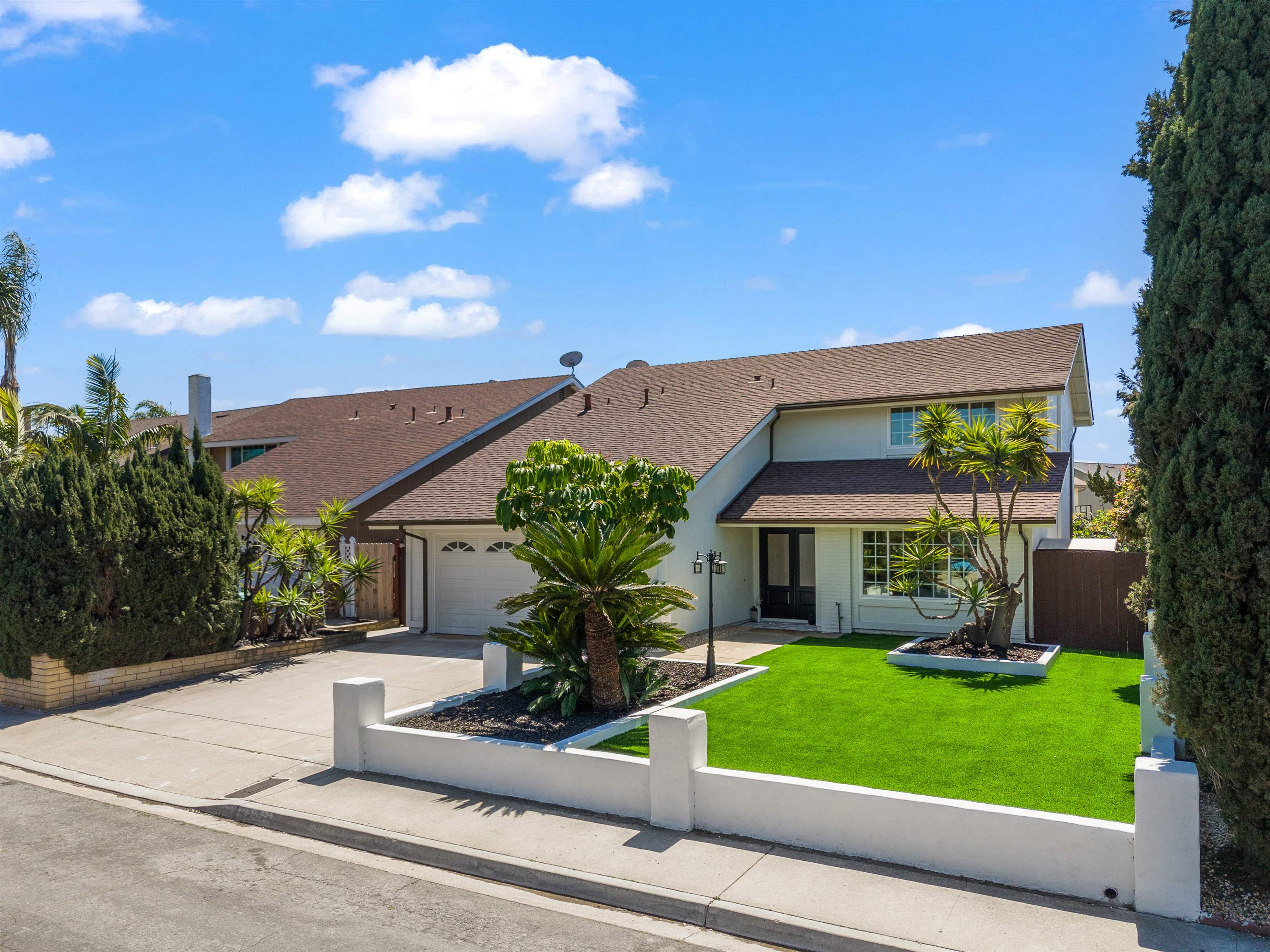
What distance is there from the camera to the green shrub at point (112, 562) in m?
12.4

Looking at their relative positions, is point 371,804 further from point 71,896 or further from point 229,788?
point 71,896

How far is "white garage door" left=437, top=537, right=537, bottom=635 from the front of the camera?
59.7ft

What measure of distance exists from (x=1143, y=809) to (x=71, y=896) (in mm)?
7692

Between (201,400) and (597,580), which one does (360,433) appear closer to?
(201,400)

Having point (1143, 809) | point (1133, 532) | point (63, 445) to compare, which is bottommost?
point (1143, 809)

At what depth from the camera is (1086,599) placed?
15.6 metres

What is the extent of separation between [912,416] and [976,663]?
23.0 ft

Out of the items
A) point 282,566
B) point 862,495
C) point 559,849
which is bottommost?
point 559,849

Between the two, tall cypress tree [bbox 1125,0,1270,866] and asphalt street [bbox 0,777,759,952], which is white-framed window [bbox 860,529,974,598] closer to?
tall cypress tree [bbox 1125,0,1270,866]

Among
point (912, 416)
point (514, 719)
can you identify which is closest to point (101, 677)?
point (514, 719)

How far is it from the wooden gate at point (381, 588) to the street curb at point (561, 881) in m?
11.4

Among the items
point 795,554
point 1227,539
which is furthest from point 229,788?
point 795,554

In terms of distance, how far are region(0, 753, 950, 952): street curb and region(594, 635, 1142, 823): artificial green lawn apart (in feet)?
7.81

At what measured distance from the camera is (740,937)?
5.99 meters
